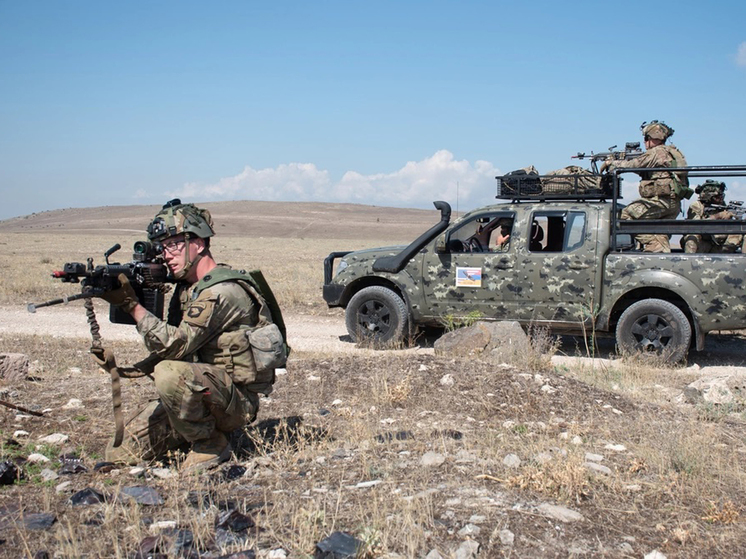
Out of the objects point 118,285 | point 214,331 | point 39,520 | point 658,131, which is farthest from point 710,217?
point 39,520

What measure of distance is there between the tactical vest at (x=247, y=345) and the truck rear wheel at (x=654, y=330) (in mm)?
5060

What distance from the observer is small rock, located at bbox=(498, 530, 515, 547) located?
3.59m

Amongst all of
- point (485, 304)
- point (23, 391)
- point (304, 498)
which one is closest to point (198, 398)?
point (304, 498)

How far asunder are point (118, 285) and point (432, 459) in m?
2.18

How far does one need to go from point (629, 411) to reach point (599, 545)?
107 inches

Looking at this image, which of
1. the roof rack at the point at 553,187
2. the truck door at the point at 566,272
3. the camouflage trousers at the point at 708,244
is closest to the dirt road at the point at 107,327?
the truck door at the point at 566,272

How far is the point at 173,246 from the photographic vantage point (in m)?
4.77

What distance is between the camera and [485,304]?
9.14 metres

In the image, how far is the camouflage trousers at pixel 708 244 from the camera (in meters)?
10.4

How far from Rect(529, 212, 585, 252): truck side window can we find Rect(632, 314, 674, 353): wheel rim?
1136 millimetres

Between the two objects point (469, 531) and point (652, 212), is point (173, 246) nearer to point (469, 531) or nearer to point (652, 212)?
point (469, 531)

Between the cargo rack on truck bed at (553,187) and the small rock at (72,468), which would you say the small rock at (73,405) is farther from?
the cargo rack on truck bed at (553,187)

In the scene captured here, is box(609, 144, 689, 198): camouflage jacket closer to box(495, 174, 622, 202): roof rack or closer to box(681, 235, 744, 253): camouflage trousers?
box(495, 174, 622, 202): roof rack

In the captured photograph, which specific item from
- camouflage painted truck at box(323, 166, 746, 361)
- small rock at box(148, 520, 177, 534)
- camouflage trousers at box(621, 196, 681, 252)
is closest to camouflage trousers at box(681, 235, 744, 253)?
camouflage trousers at box(621, 196, 681, 252)
